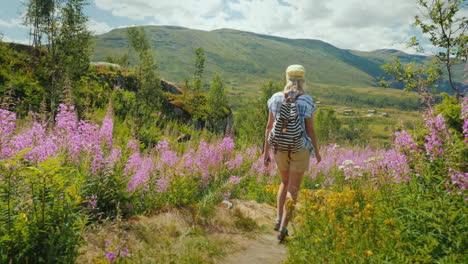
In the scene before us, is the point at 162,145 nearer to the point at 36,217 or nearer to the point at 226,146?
the point at 226,146

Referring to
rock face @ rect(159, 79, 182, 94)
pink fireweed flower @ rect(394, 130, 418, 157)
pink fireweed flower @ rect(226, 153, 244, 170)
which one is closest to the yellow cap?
pink fireweed flower @ rect(394, 130, 418, 157)

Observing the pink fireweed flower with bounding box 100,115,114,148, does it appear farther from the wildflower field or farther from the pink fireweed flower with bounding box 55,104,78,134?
the pink fireweed flower with bounding box 55,104,78,134

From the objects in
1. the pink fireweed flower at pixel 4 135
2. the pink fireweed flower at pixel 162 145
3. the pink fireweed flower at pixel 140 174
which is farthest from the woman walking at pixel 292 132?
the pink fireweed flower at pixel 4 135

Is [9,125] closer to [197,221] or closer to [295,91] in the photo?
→ [197,221]

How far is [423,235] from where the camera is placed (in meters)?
2.74

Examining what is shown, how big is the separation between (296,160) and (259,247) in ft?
4.71

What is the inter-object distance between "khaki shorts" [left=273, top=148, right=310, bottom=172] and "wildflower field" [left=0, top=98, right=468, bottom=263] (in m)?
0.64

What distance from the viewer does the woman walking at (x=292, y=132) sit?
14.8 ft

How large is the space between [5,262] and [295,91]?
3.98 meters

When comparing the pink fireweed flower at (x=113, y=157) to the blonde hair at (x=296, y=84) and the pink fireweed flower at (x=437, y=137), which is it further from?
the pink fireweed flower at (x=437, y=137)

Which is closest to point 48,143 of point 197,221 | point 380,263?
point 197,221

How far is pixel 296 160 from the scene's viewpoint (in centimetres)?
464

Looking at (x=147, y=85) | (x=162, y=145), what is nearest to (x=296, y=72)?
(x=162, y=145)

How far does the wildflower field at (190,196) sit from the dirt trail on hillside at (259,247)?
0.36 m
